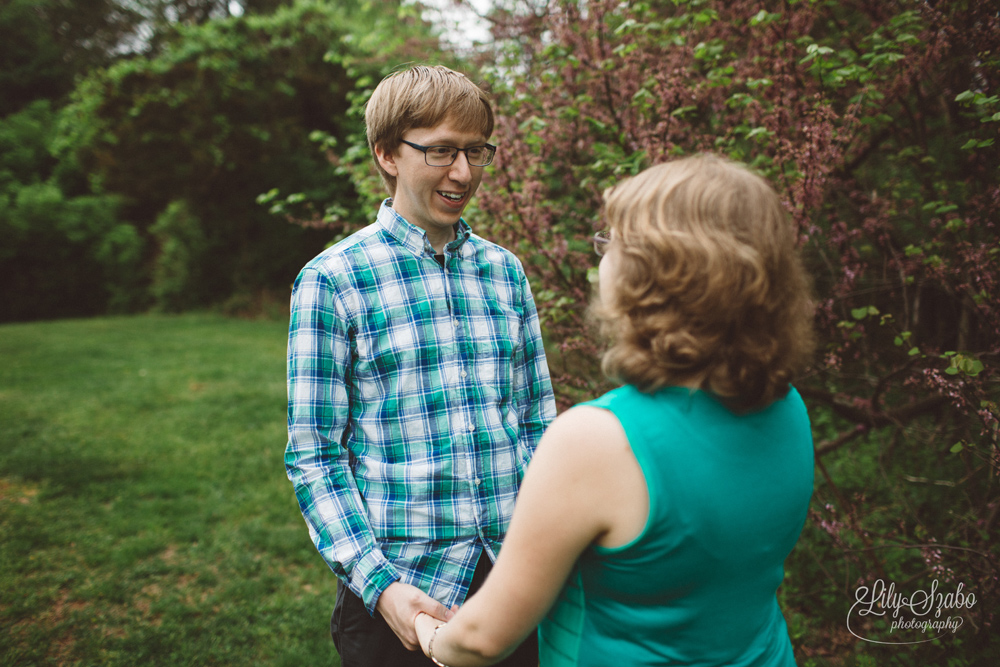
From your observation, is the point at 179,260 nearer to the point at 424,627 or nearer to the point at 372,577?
the point at 372,577

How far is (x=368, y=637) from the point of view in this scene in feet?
5.02

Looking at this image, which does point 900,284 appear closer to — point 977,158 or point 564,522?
point 977,158

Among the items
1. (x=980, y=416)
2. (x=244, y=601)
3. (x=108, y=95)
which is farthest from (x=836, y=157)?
(x=108, y=95)

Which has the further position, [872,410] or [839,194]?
[839,194]

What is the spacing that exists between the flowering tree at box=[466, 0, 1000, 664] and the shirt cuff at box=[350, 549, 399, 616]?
143cm

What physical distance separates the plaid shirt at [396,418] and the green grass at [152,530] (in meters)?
2.01

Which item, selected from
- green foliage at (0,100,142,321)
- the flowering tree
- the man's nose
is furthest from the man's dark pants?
green foliage at (0,100,142,321)

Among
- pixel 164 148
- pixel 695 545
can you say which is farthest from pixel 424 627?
pixel 164 148

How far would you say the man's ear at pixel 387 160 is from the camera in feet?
5.44

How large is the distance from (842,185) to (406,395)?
294cm

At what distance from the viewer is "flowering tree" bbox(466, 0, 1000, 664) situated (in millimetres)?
2523

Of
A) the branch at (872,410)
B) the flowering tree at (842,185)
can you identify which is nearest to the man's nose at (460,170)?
the flowering tree at (842,185)

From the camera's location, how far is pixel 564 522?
945mm

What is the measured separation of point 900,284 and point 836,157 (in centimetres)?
119
